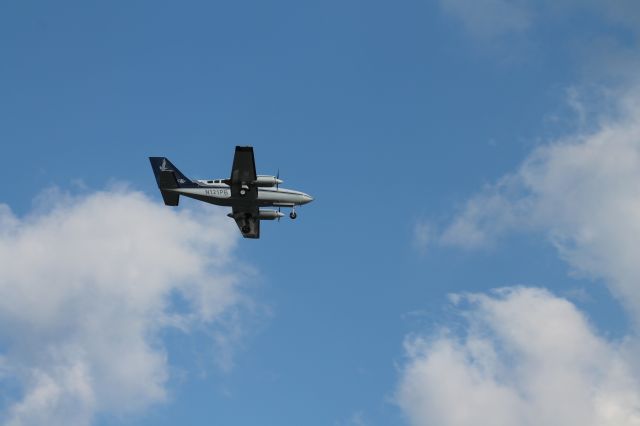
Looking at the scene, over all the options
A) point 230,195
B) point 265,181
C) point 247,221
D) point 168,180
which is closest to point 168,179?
point 168,180

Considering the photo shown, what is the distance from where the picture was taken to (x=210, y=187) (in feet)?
275

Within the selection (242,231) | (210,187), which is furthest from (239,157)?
(242,231)

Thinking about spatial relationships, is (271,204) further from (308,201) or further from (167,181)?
(167,181)

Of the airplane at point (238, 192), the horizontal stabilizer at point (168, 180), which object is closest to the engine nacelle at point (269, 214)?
the airplane at point (238, 192)

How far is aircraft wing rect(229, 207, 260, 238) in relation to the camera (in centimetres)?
8650

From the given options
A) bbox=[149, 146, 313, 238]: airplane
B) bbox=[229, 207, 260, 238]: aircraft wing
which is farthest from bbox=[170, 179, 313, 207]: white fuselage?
bbox=[229, 207, 260, 238]: aircraft wing

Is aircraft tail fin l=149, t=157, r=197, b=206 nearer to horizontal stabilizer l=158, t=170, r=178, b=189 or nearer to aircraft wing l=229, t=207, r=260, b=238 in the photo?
horizontal stabilizer l=158, t=170, r=178, b=189

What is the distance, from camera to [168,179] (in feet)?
278

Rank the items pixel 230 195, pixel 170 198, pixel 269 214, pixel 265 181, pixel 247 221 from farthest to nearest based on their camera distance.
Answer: pixel 247 221
pixel 269 214
pixel 170 198
pixel 230 195
pixel 265 181

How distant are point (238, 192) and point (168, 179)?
8.42m

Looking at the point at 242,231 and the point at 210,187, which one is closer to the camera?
the point at 210,187

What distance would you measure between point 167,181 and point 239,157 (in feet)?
37.4

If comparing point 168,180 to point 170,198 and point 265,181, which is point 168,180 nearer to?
point 170,198

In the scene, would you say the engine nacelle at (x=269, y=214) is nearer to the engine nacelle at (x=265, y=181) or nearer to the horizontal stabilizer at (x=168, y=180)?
the engine nacelle at (x=265, y=181)
